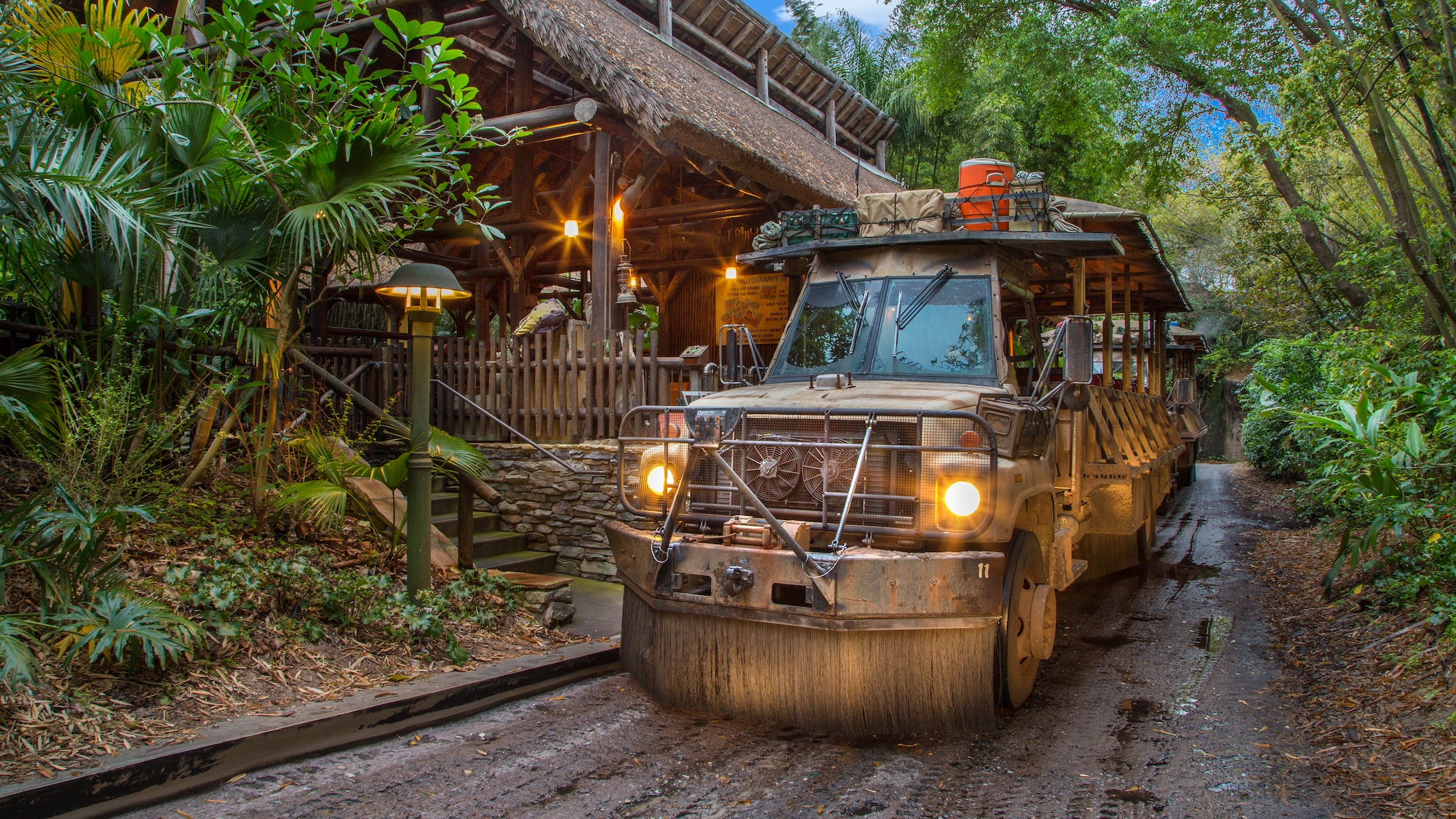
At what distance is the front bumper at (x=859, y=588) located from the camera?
437 centimetres

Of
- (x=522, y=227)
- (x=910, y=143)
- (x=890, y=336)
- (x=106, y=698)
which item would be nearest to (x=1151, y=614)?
(x=890, y=336)

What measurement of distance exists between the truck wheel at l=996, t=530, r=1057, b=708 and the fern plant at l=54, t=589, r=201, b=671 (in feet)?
13.2

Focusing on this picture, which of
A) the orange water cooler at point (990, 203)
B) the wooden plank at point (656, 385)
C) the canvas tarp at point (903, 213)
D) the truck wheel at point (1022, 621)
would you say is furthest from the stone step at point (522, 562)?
the orange water cooler at point (990, 203)

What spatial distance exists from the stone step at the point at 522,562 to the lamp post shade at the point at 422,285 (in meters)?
2.74

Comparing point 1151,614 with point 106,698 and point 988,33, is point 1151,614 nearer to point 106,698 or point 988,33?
point 106,698

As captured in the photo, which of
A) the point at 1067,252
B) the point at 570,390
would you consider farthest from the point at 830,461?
the point at 570,390

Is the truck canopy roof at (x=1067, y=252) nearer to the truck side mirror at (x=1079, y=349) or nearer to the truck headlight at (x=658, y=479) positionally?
the truck side mirror at (x=1079, y=349)

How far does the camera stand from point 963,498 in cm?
461

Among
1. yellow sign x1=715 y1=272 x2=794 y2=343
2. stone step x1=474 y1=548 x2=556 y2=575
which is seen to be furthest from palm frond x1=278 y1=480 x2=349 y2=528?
yellow sign x1=715 y1=272 x2=794 y2=343

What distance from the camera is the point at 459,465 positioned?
6.83 meters

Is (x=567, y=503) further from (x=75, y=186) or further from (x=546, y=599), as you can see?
(x=75, y=186)

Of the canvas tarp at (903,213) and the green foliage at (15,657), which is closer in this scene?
the green foliage at (15,657)

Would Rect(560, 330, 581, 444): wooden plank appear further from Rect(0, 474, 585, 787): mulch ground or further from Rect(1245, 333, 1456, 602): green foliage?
Rect(1245, 333, 1456, 602): green foliage

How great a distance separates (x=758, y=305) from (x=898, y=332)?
1009cm
